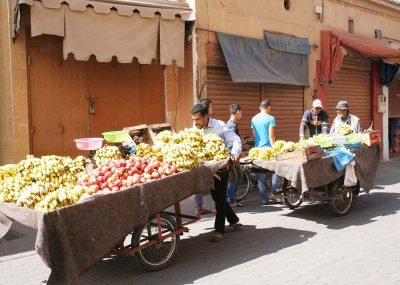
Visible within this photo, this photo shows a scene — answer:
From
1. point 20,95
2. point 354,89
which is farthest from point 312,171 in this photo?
point 354,89

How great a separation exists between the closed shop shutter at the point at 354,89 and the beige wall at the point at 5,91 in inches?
349

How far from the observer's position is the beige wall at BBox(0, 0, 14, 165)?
7918 millimetres

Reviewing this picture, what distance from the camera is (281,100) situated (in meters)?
11.7

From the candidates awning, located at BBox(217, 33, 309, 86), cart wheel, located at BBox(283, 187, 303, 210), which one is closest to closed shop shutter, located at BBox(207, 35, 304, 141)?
awning, located at BBox(217, 33, 309, 86)

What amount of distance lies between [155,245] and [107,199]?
1100 mm

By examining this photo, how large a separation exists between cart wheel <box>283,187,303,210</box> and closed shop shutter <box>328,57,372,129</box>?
6379mm

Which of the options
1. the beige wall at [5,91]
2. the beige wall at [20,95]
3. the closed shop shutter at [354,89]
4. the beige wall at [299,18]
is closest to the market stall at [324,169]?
the beige wall at [299,18]

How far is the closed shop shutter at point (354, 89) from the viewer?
1341cm

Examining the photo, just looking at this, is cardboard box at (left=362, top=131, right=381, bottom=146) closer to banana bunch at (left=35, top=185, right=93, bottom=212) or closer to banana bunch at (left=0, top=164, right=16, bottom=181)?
banana bunch at (left=35, top=185, right=93, bottom=212)

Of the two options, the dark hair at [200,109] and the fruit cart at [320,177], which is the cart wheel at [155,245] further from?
the fruit cart at [320,177]

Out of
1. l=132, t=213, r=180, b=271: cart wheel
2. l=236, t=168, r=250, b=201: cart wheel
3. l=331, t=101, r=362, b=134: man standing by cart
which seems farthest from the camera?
l=236, t=168, r=250, b=201: cart wheel

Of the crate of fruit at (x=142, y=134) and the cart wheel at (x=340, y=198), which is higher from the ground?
the crate of fruit at (x=142, y=134)

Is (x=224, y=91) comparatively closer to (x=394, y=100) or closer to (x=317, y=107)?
(x=317, y=107)

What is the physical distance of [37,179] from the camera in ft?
15.0
